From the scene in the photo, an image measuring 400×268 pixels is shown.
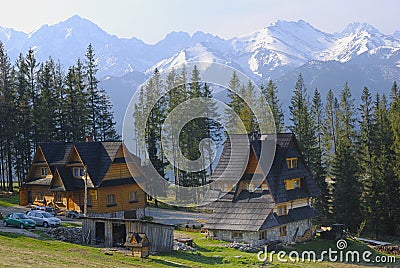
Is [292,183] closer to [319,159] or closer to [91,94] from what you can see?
[319,159]

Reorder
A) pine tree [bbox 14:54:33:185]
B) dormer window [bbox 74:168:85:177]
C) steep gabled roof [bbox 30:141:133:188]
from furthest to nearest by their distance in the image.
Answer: pine tree [bbox 14:54:33:185] < dormer window [bbox 74:168:85:177] < steep gabled roof [bbox 30:141:133:188]

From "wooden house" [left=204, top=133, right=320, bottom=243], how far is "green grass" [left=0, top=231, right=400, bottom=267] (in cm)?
260

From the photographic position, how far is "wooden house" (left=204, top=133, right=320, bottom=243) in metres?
42.1

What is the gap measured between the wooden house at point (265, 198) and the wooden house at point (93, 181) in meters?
11.0

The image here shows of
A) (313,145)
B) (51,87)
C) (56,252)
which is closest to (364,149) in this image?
(313,145)

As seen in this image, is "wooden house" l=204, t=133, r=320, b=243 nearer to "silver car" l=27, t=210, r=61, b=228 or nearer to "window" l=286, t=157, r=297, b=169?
"window" l=286, t=157, r=297, b=169

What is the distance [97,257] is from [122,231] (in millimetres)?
6357

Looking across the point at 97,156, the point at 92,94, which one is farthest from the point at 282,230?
the point at 92,94

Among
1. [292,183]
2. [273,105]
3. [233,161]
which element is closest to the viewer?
[292,183]

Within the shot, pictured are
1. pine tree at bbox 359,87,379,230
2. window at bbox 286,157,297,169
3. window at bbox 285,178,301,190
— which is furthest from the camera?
pine tree at bbox 359,87,379,230

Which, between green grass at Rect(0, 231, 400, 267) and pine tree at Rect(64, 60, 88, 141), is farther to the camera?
pine tree at Rect(64, 60, 88, 141)

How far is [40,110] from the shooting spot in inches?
2633

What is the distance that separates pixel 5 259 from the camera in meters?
26.0

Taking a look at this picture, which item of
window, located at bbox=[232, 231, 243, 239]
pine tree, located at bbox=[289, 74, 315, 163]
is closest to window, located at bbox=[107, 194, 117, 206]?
window, located at bbox=[232, 231, 243, 239]
